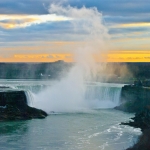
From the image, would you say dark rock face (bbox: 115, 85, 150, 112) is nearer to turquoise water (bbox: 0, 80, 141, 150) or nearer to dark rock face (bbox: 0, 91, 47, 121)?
turquoise water (bbox: 0, 80, 141, 150)

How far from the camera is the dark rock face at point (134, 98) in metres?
28.5

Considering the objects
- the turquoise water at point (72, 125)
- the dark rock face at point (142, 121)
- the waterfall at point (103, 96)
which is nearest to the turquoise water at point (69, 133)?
the turquoise water at point (72, 125)

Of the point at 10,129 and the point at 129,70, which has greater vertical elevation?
the point at 129,70

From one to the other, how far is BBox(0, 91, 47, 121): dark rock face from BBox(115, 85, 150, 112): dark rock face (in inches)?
226

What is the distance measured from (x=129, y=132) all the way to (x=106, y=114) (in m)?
6.51

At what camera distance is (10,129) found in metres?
20.6

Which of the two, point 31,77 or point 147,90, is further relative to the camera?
point 31,77

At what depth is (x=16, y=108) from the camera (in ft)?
82.1

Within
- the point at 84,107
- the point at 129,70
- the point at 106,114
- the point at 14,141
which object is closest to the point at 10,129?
the point at 14,141

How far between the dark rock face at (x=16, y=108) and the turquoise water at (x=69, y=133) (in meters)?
0.84

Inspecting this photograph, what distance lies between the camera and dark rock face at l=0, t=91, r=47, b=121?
24.0 m

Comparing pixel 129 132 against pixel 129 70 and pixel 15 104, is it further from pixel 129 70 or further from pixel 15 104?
pixel 129 70

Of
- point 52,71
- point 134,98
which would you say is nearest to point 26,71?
point 52,71

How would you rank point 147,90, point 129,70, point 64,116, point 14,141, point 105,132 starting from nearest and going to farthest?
point 14,141 < point 105,132 < point 64,116 < point 147,90 < point 129,70
